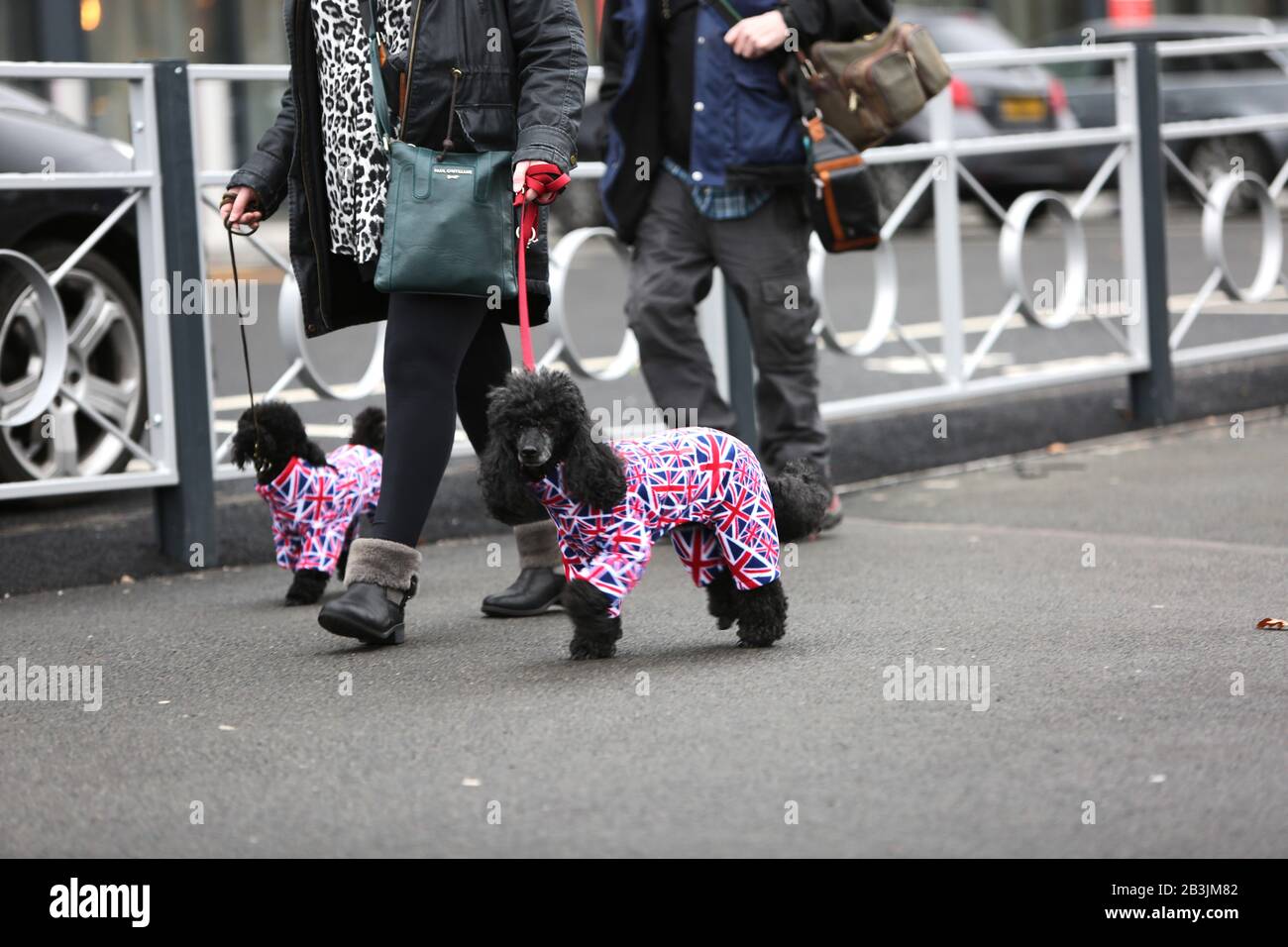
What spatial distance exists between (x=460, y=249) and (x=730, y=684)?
3.85 ft

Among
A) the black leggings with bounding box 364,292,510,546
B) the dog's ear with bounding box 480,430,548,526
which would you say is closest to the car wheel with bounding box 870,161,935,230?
the black leggings with bounding box 364,292,510,546

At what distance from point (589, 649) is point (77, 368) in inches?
95.9

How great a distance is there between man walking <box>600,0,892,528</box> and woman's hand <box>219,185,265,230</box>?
1.59 metres

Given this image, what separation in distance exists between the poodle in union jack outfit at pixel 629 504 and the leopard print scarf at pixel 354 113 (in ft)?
2.24

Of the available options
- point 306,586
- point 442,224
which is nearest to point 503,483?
point 442,224

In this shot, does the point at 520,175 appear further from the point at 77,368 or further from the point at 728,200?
the point at 77,368

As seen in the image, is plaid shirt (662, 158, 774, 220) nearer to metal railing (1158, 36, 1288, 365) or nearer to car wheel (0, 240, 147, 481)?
car wheel (0, 240, 147, 481)

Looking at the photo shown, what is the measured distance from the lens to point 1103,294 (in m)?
8.44

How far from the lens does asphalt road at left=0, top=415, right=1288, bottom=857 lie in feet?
10.8

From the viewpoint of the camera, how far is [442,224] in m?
4.58

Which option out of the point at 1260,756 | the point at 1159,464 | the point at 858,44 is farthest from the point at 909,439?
the point at 1260,756

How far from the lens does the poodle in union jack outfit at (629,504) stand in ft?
14.0

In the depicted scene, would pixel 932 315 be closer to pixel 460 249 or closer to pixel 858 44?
pixel 858 44

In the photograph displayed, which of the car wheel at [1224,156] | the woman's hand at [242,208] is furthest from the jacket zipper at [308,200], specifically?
the car wheel at [1224,156]
